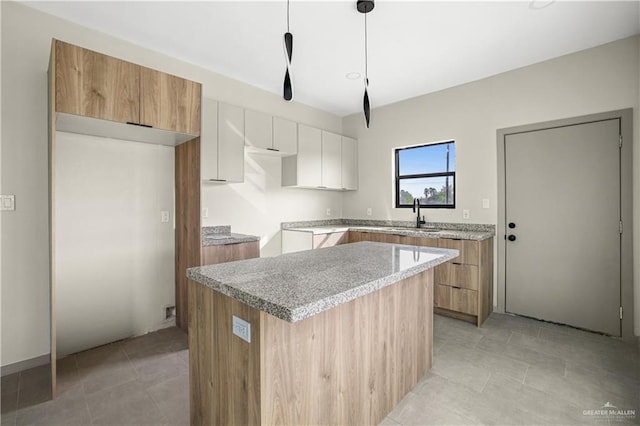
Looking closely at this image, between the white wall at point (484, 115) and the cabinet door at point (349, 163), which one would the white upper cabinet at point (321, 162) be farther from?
the white wall at point (484, 115)

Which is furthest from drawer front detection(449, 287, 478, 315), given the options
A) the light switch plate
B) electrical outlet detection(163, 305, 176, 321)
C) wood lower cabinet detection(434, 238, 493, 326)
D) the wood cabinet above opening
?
the light switch plate

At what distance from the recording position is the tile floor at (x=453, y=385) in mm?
1748

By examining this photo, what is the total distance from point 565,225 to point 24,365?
4.77 metres

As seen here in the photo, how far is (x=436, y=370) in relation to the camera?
2.23 m

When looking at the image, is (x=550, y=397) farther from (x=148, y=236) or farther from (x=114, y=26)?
(x=114, y=26)

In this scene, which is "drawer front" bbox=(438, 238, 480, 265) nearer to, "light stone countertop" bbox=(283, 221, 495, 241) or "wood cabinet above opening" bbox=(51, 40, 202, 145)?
"light stone countertop" bbox=(283, 221, 495, 241)

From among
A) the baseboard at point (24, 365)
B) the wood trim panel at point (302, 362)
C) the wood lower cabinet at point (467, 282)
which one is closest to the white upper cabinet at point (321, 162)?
the wood lower cabinet at point (467, 282)

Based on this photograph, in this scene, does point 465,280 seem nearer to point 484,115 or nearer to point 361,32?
point 484,115

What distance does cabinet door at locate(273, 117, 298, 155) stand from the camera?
365 centimetres

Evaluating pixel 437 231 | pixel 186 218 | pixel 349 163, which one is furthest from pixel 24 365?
pixel 349 163

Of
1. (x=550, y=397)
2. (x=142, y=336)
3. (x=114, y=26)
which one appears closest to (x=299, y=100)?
(x=114, y=26)

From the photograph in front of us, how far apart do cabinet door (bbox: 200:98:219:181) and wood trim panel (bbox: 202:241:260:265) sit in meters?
0.73

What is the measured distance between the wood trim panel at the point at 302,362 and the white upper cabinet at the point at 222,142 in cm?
188

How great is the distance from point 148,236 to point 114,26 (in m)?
1.80
